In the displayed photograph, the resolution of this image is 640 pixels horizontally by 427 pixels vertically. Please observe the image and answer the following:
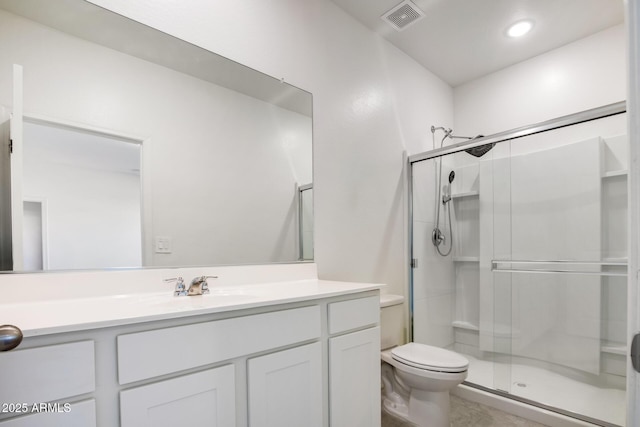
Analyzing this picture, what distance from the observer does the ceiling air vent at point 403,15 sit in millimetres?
2096

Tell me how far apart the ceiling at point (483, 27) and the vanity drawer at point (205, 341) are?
2.03m

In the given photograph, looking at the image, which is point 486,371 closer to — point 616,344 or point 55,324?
point 616,344

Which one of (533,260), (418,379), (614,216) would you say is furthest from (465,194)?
(418,379)

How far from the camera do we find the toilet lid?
5.38ft

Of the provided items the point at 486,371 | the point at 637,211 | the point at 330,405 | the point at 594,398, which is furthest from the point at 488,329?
the point at 637,211

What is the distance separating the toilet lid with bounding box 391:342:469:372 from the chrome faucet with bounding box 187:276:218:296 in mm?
1147

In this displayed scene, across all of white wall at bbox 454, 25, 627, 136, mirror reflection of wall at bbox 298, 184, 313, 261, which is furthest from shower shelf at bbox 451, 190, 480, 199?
mirror reflection of wall at bbox 298, 184, 313, 261

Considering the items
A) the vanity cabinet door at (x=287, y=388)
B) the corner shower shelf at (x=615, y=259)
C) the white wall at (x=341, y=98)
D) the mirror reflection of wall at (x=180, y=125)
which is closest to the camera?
the vanity cabinet door at (x=287, y=388)

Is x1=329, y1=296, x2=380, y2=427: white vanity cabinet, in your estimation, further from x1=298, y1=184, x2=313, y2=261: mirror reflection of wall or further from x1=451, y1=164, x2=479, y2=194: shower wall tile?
x1=451, y1=164, x2=479, y2=194: shower wall tile

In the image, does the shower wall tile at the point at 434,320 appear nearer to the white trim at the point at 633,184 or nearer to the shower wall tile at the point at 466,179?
the shower wall tile at the point at 466,179

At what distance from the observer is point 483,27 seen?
2334 mm

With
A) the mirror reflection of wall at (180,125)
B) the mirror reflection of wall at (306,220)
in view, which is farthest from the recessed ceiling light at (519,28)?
the mirror reflection of wall at (306,220)

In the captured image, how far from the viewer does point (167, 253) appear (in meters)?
1.37

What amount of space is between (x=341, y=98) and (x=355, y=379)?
1656mm
